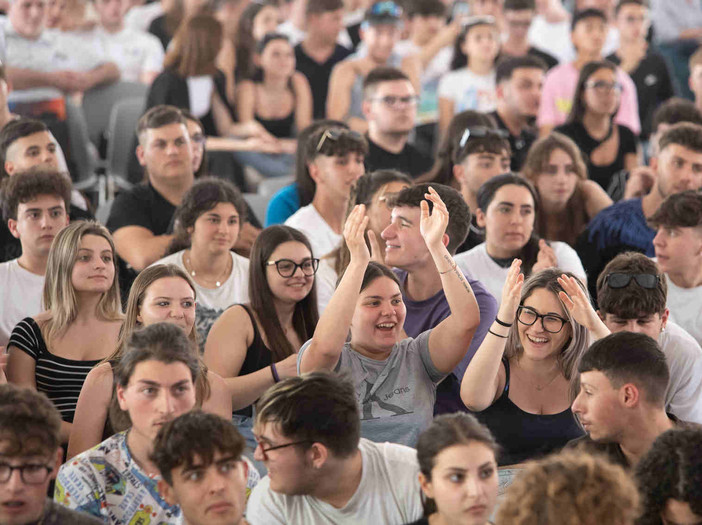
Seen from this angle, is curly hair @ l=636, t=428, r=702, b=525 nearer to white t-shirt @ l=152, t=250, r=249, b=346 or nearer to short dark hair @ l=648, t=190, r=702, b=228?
short dark hair @ l=648, t=190, r=702, b=228

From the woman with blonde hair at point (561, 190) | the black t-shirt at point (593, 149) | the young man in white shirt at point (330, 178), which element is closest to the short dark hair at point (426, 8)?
the black t-shirt at point (593, 149)

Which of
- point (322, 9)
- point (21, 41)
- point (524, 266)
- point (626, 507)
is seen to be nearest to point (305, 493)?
point (626, 507)

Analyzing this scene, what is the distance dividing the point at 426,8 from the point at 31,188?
4272mm

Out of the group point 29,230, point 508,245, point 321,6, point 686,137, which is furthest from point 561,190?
point 321,6

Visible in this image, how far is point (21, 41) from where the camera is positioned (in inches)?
235

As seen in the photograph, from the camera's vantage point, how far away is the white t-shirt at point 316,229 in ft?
14.3

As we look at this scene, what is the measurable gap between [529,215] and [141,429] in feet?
6.58

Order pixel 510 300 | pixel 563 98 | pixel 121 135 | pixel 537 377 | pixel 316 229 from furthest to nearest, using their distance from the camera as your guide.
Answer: pixel 563 98 → pixel 121 135 → pixel 316 229 → pixel 537 377 → pixel 510 300

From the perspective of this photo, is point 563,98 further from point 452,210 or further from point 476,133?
point 452,210

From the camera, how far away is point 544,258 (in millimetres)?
3975

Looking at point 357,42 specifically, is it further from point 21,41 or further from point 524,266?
point 524,266

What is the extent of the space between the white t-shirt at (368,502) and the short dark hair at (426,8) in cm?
545

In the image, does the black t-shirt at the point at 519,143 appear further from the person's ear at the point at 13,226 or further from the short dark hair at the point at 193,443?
the short dark hair at the point at 193,443

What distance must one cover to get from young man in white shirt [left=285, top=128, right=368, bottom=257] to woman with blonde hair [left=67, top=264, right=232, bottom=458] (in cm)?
119
